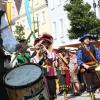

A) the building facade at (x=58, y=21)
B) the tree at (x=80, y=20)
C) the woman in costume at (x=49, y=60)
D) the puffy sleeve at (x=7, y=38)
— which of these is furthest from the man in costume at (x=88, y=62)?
the building facade at (x=58, y=21)

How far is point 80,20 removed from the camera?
91.4 feet

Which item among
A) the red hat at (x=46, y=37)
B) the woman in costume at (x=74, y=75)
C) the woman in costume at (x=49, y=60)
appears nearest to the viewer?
the woman in costume at (x=49, y=60)

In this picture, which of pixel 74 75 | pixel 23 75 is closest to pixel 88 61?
pixel 74 75

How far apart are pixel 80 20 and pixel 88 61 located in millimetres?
17574

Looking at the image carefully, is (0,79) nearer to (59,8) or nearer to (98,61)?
(98,61)

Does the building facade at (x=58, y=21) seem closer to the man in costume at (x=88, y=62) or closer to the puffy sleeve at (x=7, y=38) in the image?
the man in costume at (x=88, y=62)

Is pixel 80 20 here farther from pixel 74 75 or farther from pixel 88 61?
pixel 88 61

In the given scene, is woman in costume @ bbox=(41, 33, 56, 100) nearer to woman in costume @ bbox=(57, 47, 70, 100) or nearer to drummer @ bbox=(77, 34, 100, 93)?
drummer @ bbox=(77, 34, 100, 93)

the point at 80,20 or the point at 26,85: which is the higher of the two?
the point at 26,85

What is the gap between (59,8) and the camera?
1730 inches

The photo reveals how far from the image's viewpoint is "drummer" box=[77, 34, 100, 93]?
1025cm

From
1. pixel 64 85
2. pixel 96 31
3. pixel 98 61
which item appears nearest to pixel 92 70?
pixel 98 61

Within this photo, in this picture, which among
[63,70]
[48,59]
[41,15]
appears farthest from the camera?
[41,15]

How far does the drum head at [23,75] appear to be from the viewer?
184 inches
